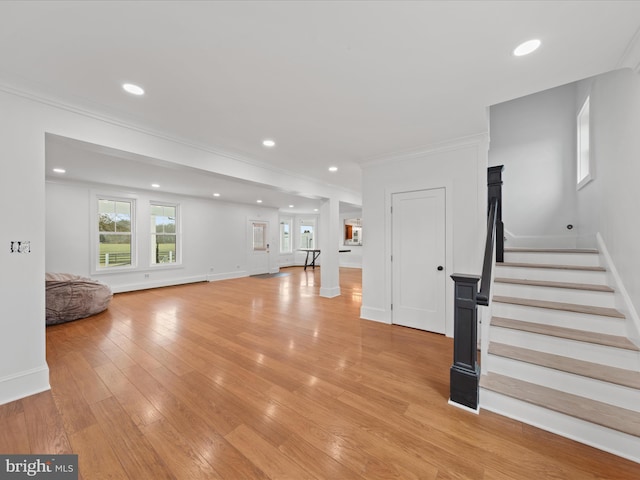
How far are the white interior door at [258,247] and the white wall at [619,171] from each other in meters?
8.47

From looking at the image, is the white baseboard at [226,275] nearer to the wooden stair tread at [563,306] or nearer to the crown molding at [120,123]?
the crown molding at [120,123]

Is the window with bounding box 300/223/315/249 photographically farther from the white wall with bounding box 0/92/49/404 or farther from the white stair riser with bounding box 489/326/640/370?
the white stair riser with bounding box 489/326/640/370

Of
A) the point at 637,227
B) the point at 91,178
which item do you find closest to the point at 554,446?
the point at 637,227

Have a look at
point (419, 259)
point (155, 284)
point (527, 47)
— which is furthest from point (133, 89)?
point (155, 284)

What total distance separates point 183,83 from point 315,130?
54.9 inches

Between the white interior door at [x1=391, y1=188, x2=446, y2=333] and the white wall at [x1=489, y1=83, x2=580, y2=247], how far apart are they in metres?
1.96

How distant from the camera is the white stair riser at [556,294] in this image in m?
2.28

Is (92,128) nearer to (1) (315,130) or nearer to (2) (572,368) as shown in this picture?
(1) (315,130)

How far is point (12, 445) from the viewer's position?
163 cm

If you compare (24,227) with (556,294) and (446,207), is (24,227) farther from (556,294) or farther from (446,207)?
(556,294)

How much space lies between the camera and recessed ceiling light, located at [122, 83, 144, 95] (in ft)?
6.94

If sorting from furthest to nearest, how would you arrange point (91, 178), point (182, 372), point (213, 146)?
point (91, 178) < point (213, 146) < point (182, 372)

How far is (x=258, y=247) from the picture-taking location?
31.4 feet

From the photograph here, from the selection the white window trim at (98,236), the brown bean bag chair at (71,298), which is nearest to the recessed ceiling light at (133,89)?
the brown bean bag chair at (71,298)
